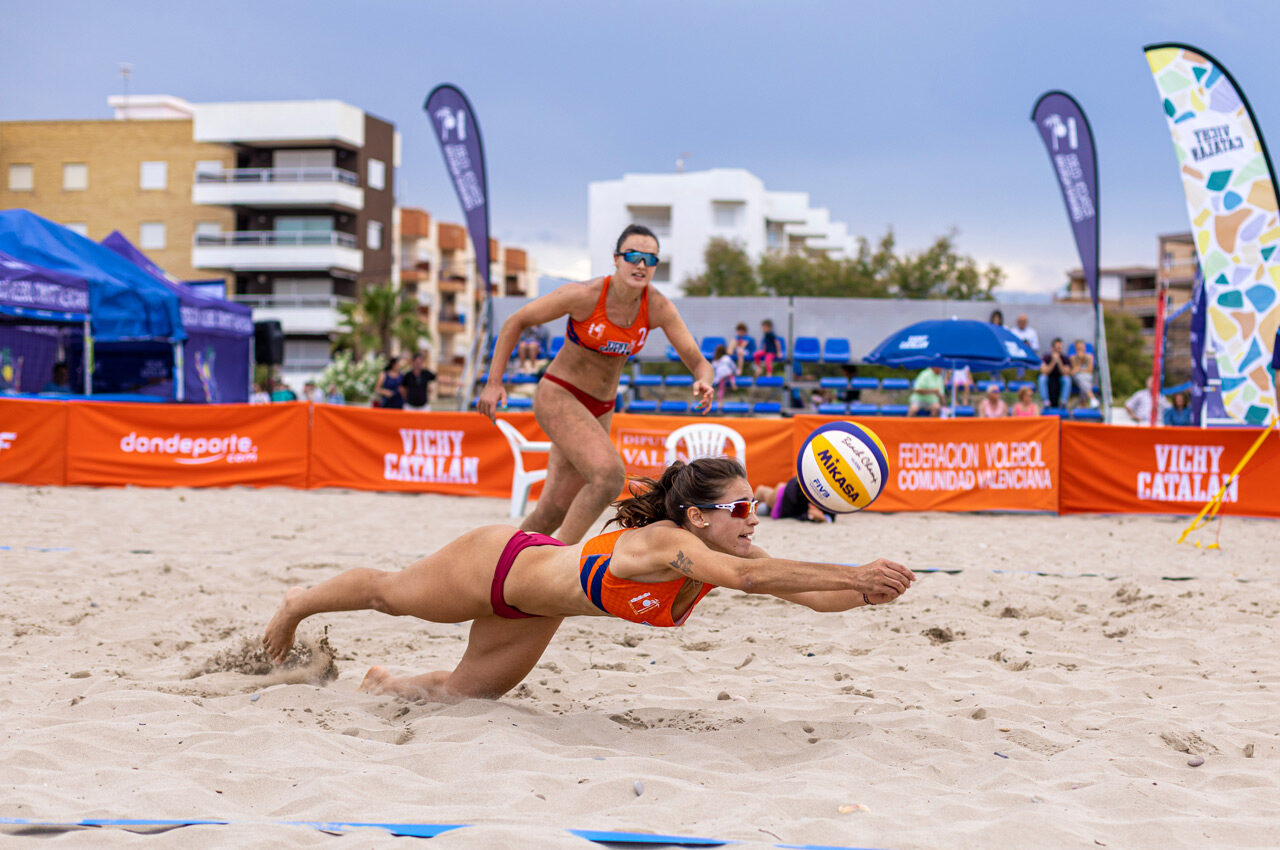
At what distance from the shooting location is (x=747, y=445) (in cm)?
1131

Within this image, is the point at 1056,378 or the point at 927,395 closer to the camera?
the point at 927,395

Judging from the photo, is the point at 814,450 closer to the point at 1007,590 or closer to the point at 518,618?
the point at 518,618

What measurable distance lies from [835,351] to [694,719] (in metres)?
15.4

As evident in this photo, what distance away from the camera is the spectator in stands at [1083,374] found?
55.3 ft

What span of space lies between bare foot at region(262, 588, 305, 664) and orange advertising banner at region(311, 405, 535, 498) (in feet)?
24.5

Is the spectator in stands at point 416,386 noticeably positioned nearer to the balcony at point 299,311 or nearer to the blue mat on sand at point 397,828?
the blue mat on sand at point 397,828

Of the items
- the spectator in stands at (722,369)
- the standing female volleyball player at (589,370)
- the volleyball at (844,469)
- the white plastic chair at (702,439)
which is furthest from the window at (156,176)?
the volleyball at (844,469)

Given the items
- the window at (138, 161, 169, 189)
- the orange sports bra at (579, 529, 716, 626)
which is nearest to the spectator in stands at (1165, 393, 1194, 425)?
the orange sports bra at (579, 529, 716, 626)

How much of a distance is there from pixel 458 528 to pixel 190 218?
48.5m

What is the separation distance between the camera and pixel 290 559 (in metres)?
6.66

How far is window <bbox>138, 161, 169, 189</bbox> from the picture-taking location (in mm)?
51375

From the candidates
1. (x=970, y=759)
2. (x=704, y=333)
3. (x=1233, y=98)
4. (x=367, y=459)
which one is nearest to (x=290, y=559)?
(x=970, y=759)

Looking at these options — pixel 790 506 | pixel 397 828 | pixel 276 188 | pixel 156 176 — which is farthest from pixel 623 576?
pixel 156 176

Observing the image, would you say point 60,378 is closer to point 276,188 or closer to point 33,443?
point 33,443
